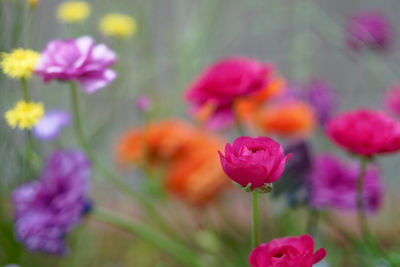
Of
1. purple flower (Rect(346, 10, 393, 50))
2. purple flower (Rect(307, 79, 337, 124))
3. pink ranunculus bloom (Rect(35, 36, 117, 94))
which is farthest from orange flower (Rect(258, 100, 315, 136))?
pink ranunculus bloom (Rect(35, 36, 117, 94))

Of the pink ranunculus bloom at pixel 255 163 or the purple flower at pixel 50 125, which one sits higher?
the pink ranunculus bloom at pixel 255 163

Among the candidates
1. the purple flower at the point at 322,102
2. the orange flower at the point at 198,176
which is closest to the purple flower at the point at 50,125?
the orange flower at the point at 198,176

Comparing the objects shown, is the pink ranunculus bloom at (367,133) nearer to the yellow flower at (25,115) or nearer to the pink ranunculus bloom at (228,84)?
the pink ranunculus bloom at (228,84)

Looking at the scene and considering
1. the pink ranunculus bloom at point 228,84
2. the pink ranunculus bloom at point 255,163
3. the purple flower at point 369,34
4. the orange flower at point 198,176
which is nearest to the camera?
the pink ranunculus bloom at point 255,163

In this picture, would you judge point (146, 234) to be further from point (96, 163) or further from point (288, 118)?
point (288, 118)

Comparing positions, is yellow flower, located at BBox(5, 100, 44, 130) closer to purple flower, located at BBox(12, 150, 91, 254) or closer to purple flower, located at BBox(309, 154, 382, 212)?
purple flower, located at BBox(12, 150, 91, 254)
